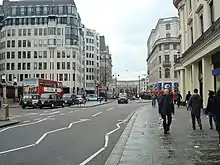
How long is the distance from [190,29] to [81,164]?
28.7 meters

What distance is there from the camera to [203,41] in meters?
23.8

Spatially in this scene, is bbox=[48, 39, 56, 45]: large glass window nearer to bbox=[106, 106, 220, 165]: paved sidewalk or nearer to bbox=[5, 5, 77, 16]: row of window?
bbox=[5, 5, 77, 16]: row of window

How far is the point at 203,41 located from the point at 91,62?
101939 mm

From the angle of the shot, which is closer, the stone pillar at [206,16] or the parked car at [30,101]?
the stone pillar at [206,16]

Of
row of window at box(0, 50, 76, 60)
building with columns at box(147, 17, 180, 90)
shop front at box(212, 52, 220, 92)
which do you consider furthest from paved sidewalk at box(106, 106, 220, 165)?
building with columns at box(147, 17, 180, 90)

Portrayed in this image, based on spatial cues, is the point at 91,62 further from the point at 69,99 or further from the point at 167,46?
the point at 69,99

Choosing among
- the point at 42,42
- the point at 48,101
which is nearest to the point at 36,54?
the point at 42,42

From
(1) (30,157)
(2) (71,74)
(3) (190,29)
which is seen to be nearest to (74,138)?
(1) (30,157)

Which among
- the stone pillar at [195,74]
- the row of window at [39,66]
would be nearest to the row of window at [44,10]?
the row of window at [39,66]

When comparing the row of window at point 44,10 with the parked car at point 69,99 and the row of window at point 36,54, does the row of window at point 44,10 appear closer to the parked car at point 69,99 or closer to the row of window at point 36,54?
the row of window at point 36,54

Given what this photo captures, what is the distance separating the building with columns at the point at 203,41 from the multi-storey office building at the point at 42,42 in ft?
184

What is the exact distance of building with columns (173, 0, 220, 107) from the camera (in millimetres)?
21984

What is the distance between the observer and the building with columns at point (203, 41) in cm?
Answer: 2198

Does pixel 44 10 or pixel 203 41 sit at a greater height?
pixel 44 10
